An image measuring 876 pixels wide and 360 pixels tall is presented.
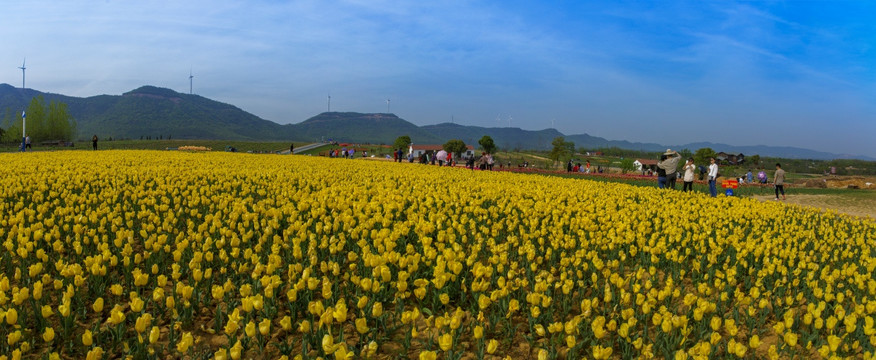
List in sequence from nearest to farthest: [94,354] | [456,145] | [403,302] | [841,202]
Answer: [94,354] → [403,302] → [841,202] → [456,145]

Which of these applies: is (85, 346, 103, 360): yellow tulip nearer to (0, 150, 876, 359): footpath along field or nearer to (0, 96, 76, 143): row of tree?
(0, 150, 876, 359): footpath along field

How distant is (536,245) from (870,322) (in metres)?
4.21

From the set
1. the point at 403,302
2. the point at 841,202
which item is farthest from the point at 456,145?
the point at 403,302

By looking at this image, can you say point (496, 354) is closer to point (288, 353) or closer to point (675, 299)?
point (288, 353)

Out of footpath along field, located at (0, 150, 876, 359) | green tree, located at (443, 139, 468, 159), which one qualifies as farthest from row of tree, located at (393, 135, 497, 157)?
footpath along field, located at (0, 150, 876, 359)

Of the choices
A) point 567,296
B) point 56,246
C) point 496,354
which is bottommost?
point 496,354

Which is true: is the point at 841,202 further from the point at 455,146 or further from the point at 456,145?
the point at 456,145

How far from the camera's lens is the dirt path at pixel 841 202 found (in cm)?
2075

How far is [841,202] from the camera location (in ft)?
76.8

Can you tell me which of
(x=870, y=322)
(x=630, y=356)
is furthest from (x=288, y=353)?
(x=870, y=322)

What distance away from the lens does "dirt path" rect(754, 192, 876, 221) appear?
68.1ft

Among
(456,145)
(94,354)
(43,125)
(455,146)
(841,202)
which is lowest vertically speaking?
(841,202)

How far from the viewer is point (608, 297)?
176 inches

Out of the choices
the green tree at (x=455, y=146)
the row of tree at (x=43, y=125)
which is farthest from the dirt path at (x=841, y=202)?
the row of tree at (x=43, y=125)
